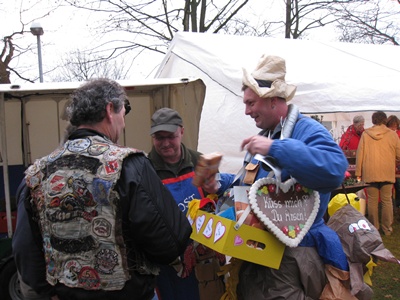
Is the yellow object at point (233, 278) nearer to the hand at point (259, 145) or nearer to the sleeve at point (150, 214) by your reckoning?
the sleeve at point (150, 214)

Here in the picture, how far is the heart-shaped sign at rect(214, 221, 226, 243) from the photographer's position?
1.67 m

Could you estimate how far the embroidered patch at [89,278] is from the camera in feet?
4.99

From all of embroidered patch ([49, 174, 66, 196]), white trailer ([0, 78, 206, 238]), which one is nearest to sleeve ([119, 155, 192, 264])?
embroidered patch ([49, 174, 66, 196])

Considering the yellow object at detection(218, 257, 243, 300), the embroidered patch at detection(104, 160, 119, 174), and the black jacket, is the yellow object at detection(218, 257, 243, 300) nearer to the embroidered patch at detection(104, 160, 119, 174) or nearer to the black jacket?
the black jacket

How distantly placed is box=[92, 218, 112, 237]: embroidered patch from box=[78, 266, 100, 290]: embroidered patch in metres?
0.14

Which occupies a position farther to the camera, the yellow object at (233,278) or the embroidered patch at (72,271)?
the yellow object at (233,278)

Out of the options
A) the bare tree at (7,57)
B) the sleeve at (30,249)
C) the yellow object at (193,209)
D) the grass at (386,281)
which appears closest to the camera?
the sleeve at (30,249)

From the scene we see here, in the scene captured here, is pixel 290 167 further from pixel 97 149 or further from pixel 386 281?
pixel 386 281

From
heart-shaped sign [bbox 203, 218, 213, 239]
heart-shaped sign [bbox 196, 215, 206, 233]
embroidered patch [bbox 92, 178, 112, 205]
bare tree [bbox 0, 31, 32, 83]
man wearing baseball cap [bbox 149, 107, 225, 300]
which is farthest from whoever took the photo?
bare tree [bbox 0, 31, 32, 83]

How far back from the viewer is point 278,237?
1.63 meters

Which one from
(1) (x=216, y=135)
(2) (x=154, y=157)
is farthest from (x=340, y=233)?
(1) (x=216, y=135)

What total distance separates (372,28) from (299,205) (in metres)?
17.3

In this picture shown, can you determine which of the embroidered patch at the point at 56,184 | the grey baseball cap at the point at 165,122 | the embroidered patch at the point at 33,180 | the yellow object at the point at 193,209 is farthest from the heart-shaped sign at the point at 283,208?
the grey baseball cap at the point at 165,122

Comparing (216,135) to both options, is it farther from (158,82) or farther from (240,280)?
(240,280)
